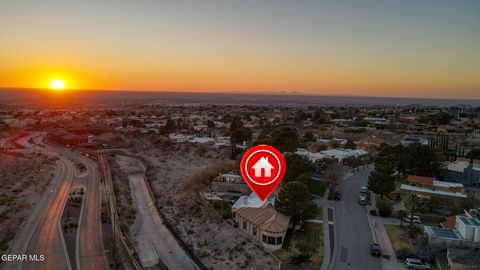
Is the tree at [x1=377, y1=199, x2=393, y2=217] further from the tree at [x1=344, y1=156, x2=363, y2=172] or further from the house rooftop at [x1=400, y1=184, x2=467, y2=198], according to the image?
the tree at [x1=344, y1=156, x2=363, y2=172]

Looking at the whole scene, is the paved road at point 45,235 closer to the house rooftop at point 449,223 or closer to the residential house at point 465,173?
the house rooftop at point 449,223

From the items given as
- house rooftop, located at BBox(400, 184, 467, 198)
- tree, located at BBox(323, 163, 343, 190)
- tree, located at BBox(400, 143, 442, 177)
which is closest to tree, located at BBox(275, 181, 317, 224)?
tree, located at BBox(323, 163, 343, 190)

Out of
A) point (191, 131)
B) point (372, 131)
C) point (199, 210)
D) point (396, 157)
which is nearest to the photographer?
point (199, 210)

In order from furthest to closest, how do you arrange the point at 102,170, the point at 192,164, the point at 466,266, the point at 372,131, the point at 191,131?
the point at 191,131 < the point at 372,131 < the point at 192,164 < the point at 102,170 < the point at 466,266

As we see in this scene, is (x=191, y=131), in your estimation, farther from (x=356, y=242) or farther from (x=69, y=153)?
(x=356, y=242)

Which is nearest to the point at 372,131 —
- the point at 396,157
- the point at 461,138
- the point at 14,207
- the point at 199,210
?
the point at 461,138

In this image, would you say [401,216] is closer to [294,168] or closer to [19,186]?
[294,168]
